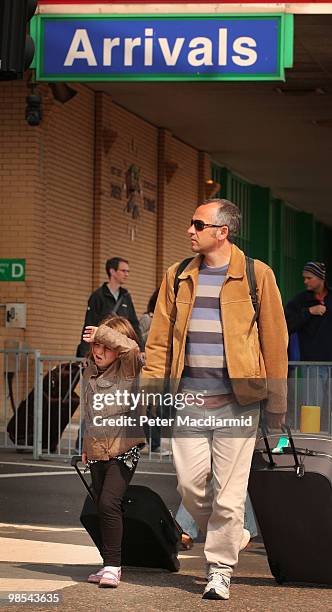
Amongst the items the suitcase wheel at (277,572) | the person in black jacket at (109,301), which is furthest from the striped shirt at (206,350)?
the person in black jacket at (109,301)

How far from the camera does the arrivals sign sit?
11305 mm

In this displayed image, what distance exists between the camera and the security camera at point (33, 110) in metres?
18.2

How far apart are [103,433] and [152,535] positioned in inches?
25.8

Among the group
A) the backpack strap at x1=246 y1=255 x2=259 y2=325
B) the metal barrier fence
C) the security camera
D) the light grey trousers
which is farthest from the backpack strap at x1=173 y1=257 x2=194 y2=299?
the security camera

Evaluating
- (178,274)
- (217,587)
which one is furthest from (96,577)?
(178,274)

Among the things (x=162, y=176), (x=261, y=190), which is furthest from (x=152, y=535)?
(x=261, y=190)

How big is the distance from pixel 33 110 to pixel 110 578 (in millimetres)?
11360

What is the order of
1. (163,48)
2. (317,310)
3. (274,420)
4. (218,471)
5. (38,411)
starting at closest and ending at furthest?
(218,471), (274,420), (163,48), (317,310), (38,411)

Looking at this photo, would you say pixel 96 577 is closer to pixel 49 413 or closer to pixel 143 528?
pixel 143 528

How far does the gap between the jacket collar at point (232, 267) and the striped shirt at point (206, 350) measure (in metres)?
0.10

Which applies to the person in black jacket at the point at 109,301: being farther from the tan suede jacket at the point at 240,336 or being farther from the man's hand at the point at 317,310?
the tan suede jacket at the point at 240,336

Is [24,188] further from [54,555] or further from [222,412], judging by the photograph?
[222,412]

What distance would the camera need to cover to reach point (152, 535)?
809cm

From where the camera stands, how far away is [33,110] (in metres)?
18.3
